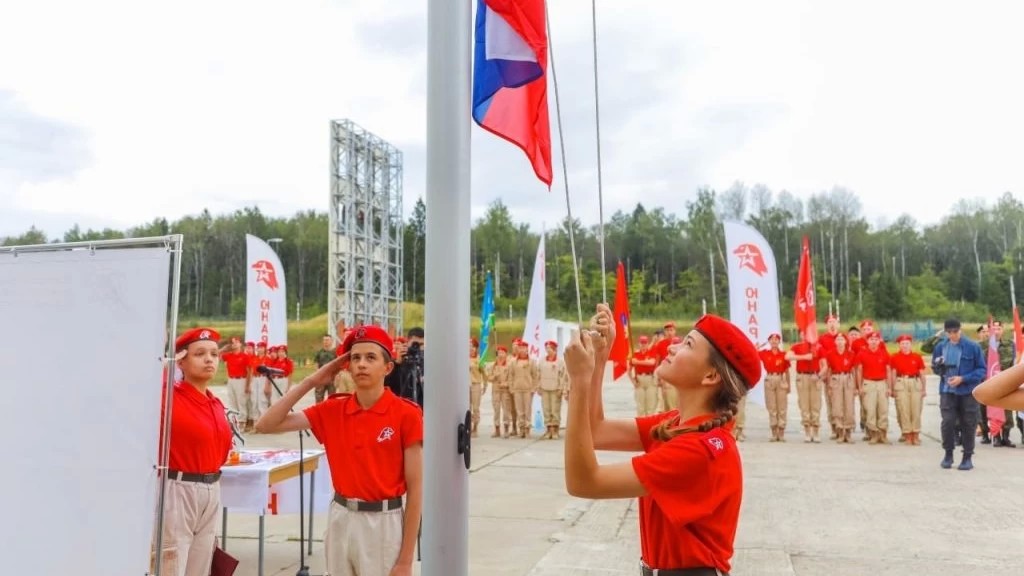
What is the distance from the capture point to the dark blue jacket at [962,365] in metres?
9.88

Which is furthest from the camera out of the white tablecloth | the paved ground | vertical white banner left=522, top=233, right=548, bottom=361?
vertical white banner left=522, top=233, right=548, bottom=361

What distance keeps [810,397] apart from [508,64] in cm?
1165

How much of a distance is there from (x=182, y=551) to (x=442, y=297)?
1.82 m

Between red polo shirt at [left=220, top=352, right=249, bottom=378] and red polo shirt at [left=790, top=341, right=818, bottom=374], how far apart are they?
1005 cm

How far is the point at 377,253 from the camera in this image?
29.2 meters

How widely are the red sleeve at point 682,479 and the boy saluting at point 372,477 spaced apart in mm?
1384

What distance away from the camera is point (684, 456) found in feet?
6.33

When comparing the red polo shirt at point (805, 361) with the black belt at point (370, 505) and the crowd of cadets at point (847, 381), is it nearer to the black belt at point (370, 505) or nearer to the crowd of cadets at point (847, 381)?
the crowd of cadets at point (847, 381)

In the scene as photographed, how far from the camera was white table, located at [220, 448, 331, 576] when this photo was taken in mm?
4969

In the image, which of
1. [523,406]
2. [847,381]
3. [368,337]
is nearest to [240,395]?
[523,406]

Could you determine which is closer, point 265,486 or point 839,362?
point 265,486

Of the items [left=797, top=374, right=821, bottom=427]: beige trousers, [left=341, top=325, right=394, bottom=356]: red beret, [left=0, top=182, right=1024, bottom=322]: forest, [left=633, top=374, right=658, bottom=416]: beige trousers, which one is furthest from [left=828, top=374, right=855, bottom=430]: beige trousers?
[left=0, top=182, right=1024, bottom=322]: forest

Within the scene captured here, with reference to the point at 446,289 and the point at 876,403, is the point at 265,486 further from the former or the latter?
the point at 876,403

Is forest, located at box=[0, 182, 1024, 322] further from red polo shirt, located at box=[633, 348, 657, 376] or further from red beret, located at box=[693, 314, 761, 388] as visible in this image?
red beret, located at box=[693, 314, 761, 388]
